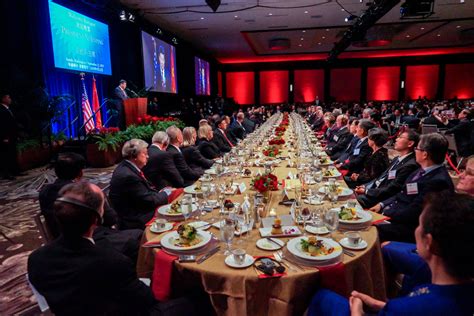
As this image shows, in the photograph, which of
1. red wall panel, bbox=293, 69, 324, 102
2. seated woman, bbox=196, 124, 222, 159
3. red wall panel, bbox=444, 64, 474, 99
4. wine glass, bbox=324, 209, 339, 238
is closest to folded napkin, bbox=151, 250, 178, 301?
wine glass, bbox=324, 209, 339, 238

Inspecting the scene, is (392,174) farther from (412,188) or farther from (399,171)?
(412,188)

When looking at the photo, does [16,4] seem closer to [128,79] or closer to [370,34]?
[128,79]

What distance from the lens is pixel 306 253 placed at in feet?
5.58

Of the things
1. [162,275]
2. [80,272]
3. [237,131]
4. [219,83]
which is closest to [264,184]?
[162,275]

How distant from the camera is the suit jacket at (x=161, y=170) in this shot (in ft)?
12.0

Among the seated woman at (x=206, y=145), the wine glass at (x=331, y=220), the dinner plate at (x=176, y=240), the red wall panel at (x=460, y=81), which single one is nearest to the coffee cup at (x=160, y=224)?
the dinner plate at (x=176, y=240)

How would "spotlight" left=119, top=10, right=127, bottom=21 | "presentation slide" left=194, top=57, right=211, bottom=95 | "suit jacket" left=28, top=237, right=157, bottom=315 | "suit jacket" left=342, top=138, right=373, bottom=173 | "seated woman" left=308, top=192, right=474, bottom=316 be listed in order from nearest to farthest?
"seated woman" left=308, top=192, right=474, bottom=316 < "suit jacket" left=28, top=237, right=157, bottom=315 < "suit jacket" left=342, top=138, right=373, bottom=173 < "spotlight" left=119, top=10, right=127, bottom=21 < "presentation slide" left=194, top=57, right=211, bottom=95

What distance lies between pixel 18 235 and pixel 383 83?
75.8ft

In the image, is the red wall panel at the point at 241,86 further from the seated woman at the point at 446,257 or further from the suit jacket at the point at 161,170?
the seated woman at the point at 446,257

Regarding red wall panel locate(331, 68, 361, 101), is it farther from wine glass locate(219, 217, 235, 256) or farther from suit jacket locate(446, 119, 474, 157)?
wine glass locate(219, 217, 235, 256)

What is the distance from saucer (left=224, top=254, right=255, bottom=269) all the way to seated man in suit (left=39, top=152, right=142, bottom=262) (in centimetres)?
98

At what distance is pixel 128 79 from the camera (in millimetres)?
10984

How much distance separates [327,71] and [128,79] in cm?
1565

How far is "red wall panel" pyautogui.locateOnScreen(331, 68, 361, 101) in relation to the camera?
75.0 ft
